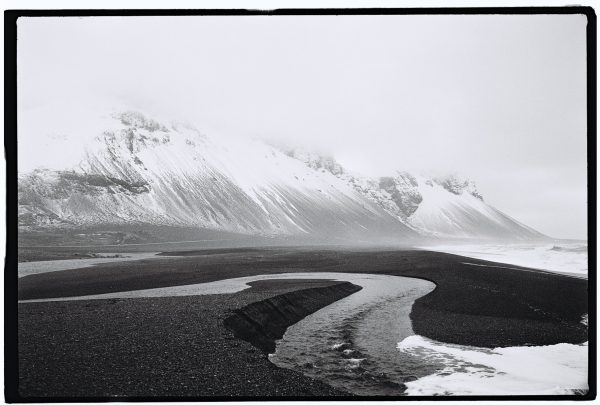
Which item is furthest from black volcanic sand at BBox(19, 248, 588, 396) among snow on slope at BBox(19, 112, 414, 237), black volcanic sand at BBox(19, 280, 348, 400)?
snow on slope at BBox(19, 112, 414, 237)

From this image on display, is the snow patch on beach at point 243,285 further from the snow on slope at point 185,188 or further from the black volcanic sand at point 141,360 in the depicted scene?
the snow on slope at point 185,188

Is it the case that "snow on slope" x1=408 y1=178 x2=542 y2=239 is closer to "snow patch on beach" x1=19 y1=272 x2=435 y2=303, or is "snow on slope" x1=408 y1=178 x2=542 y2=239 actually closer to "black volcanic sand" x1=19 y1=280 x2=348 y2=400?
"snow patch on beach" x1=19 y1=272 x2=435 y2=303

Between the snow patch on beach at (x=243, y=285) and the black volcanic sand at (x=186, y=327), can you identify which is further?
the snow patch on beach at (x=243, y=285)

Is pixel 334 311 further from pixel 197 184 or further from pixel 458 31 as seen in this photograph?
pixel 197 184

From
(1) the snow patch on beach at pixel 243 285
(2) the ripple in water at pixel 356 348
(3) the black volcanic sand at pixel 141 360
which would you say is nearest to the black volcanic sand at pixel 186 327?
(3) the black volcanic sand at pixel 141 360

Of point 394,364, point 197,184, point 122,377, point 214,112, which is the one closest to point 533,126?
point 394,364
